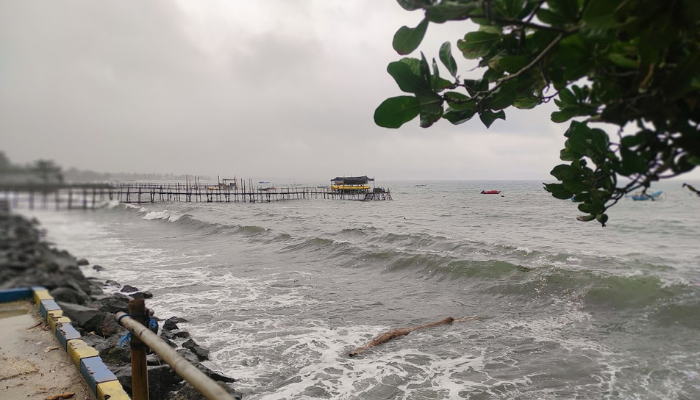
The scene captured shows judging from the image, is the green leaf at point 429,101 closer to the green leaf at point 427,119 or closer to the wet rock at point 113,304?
the green leaf at point 427,119

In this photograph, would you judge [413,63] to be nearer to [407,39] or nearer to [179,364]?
[407,39]

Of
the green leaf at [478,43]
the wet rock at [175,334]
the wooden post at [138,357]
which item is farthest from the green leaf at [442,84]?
the wet rock at [175,334]

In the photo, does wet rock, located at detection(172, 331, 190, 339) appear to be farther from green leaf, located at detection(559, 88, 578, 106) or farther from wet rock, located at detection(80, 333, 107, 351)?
green leaf, located at detection(559, 88, 578, 106)

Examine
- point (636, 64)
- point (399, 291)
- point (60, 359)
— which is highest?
point (636, 64)

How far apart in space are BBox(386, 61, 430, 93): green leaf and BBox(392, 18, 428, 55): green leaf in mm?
46

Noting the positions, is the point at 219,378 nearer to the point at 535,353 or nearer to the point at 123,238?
the point at 535,353

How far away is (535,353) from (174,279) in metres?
8.32

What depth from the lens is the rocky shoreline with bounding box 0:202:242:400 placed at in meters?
1.48

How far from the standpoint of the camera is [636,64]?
0.76 meters

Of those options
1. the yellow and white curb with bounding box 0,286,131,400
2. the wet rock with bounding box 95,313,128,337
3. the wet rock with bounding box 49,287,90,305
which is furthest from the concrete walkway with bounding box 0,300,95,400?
the wet rock with bounding box 49,287,90,305

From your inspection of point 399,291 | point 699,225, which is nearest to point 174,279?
point 399,291

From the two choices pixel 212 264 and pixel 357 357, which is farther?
pixel 212 264

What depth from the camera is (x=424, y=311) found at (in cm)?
820

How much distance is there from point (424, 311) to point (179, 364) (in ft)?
22.7
